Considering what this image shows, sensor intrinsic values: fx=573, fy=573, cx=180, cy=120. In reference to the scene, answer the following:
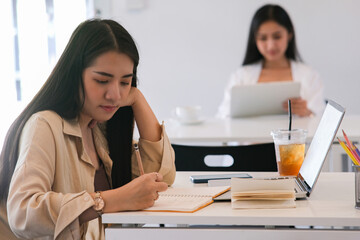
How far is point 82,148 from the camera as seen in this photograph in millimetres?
1545

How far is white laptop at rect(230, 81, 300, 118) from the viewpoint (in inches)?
121

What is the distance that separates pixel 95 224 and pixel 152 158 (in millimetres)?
349

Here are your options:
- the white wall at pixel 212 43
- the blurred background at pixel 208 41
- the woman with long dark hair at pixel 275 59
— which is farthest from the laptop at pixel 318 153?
the white wall at pixel 212 43

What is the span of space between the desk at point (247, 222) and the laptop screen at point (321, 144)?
0.40 ft

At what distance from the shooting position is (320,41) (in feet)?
15.0

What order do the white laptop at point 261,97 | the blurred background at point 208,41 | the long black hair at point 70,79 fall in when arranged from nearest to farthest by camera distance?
the long black hair at point 70,79 < the white laptop at point 261,97 < the blurred background at point 208,41

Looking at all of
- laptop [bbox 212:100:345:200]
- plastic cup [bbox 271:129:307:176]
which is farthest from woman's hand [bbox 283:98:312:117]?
laptop [bbox 212:100:345:200]

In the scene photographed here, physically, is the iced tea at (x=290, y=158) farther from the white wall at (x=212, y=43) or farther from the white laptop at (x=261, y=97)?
the white wall at (x=212, y=43)

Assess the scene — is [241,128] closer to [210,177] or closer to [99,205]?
[210,177]

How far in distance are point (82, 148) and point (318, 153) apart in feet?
2.05

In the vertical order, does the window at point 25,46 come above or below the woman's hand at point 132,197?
above

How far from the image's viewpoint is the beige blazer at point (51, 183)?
1.28 m

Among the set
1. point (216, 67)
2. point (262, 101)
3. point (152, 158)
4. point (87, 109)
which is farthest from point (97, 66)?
point (216, 67)

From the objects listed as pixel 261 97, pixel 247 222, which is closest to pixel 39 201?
pixel 247 222
